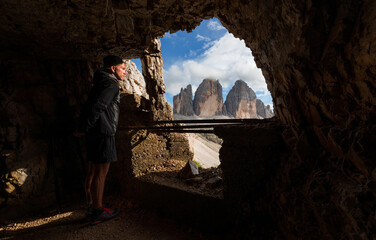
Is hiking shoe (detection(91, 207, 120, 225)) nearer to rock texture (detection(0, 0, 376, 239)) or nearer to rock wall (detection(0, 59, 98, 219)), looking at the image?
rock texture (detection(0, 0, 376, 239))

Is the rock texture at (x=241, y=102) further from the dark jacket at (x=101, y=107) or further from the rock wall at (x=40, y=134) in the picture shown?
the dark jacket at (x=101, y=107)

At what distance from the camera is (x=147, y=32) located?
3.18 m

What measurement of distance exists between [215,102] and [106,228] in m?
73.0

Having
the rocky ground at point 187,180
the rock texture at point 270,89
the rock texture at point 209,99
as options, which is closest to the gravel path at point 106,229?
the rocky ground at point 187,180

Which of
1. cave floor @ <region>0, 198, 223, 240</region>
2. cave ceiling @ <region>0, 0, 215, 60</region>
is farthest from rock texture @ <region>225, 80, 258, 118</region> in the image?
cave floor @ <region>0, 198, 223, 240</region>

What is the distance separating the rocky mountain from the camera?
238ft

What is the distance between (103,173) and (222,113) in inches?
2982

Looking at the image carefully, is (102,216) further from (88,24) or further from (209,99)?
(209,99)

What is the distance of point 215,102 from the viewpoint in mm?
73688

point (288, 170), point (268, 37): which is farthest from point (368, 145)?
point (268, 37)

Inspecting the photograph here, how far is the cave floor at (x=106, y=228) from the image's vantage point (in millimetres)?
2418

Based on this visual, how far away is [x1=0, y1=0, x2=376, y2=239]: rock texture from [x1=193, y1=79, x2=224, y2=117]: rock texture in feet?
226

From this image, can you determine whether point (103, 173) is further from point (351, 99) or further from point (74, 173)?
point (351, 99)

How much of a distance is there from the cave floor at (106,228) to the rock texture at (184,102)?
221ft
